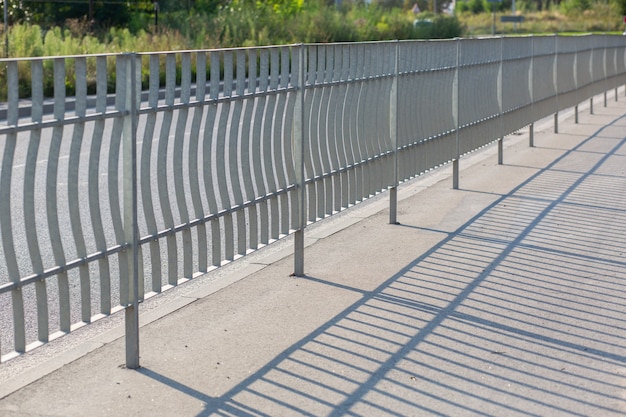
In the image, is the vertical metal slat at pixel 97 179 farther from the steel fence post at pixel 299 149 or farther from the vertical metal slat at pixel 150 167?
the steel fence post at pixel 299 149

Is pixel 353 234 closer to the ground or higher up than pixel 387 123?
closer to the ground

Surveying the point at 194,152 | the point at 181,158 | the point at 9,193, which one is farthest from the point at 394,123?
the point at 9,193

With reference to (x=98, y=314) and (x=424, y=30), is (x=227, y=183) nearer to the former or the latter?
(x=98, y=314)

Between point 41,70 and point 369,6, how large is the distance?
54.4 metres

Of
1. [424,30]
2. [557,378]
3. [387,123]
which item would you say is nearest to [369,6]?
[424,30]

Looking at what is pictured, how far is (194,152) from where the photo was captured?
631 cm

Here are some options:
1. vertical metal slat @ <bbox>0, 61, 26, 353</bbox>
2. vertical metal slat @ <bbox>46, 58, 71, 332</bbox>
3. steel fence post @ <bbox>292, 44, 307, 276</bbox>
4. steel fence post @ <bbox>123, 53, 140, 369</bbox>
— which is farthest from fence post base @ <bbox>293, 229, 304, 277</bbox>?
vertical metal slat @ <bbox>0, 61, 26, 353</bbox>

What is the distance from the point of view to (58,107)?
504 centimetres

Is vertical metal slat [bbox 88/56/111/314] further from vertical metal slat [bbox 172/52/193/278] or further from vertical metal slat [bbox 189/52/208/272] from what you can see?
vertical metal slat [bbox 189/52/208/272]

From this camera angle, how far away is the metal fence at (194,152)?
512 centimetres

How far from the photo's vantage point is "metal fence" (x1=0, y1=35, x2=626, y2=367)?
5.12m

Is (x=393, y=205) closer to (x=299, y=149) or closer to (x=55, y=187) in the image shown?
(x=299, y=149)

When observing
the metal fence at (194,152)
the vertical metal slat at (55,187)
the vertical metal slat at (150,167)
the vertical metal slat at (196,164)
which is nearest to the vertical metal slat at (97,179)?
the metal fence at (194,152)

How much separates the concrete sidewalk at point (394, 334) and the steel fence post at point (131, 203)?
0.51ft
